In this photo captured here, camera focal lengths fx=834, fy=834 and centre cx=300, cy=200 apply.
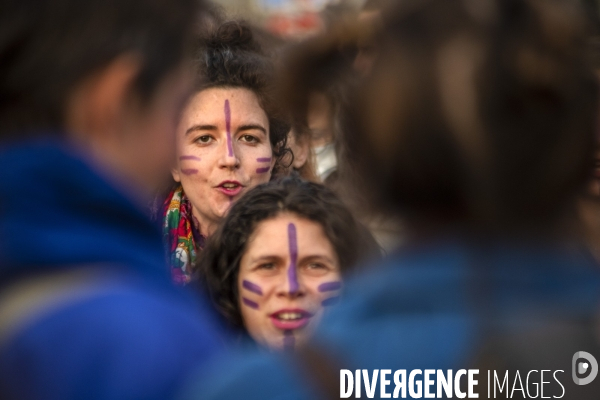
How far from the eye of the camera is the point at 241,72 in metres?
3.01

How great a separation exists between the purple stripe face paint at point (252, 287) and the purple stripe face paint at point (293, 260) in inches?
3.8

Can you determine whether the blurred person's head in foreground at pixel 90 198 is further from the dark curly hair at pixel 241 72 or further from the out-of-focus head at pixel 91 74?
the dark curly hair at pixel 241 72

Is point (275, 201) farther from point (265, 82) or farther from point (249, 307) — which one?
point (265, 82)

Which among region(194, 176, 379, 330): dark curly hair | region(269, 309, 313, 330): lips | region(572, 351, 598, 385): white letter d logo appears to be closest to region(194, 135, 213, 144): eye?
region(194, 176, 379, 330): dark curly hair

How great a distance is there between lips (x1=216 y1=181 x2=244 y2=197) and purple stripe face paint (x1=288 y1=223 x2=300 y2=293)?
52 centimetres

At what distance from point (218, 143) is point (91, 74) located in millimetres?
1757

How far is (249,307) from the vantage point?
245 cm

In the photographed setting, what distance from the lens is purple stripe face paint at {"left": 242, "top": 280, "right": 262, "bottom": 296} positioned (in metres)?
2.44

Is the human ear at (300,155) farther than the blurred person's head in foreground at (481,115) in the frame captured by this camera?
Yes

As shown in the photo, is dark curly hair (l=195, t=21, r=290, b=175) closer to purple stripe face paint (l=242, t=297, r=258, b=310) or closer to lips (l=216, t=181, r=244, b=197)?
lips (l=216, t=181, r=244, b=197)

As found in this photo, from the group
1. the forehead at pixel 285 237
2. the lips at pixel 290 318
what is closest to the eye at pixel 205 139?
the forehead at pixel 285 237

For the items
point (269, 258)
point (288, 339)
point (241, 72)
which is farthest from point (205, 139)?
point (288, 339)

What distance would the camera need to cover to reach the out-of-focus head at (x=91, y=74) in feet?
3.98

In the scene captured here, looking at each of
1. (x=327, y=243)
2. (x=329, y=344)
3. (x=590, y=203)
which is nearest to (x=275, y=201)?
(x=327, y=243)
